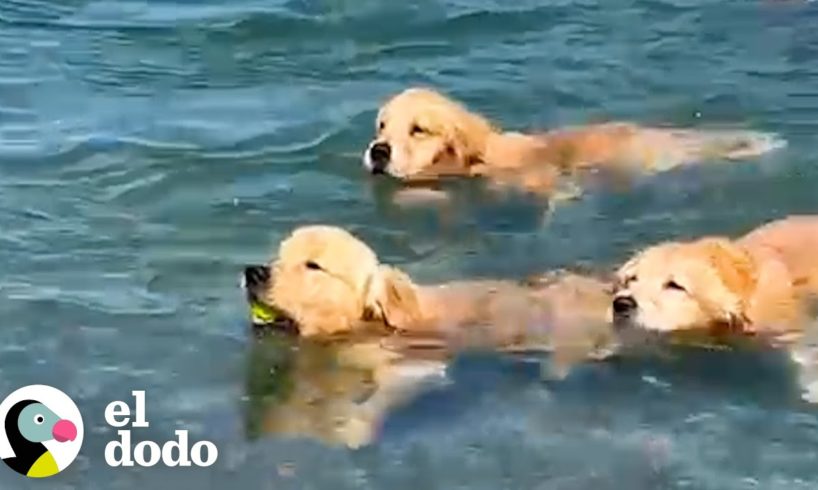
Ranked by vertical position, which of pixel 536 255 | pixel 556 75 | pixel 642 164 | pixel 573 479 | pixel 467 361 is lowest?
pixel 573 479

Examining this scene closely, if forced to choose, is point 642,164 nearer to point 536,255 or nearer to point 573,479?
point 536,255

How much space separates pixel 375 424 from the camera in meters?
3.78

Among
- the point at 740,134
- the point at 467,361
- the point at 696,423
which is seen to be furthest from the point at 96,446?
the point at 740,134

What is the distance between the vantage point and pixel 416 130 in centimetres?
512

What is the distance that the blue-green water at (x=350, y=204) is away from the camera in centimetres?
367

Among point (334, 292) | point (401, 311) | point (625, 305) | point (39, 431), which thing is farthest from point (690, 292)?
point (39, 431)

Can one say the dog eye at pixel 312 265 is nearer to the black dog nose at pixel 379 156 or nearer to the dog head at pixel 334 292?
the dog head at pixel 334 292

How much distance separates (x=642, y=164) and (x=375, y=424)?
1624 mm

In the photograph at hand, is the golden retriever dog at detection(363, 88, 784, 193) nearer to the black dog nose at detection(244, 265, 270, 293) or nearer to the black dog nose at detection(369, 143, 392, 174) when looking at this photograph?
the black dog nose at detection(369, 143, 392, 174)

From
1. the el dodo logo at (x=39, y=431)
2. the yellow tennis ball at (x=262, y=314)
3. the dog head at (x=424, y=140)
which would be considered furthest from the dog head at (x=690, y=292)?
the el dodo logo at (x=39, y=431)

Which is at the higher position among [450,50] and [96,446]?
[450,50]

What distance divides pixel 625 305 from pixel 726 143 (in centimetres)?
115

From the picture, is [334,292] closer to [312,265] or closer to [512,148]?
[312,265]

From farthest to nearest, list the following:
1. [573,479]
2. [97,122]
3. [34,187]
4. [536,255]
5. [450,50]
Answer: [450,50], [97,122], [34,187], [536,255], [573,479]
